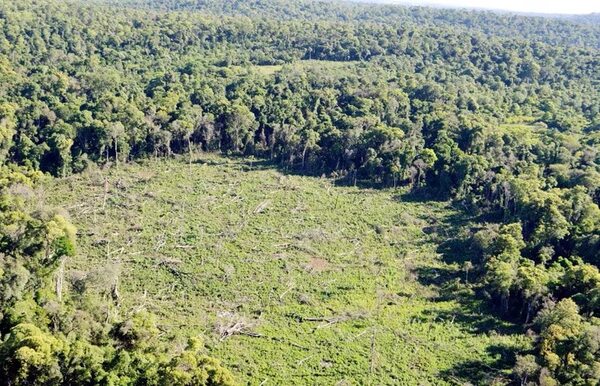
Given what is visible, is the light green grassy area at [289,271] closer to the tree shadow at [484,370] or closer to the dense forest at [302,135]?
the tree shadow at [484,370]

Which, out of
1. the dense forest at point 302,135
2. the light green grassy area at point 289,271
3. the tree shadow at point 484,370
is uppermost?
the dense forest at point 302,135

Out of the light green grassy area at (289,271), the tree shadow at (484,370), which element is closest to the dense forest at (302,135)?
the tree shadow at (484,370)

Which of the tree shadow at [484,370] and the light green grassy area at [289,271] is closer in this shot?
the tree shadow at [484,370]

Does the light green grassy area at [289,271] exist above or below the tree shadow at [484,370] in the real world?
above

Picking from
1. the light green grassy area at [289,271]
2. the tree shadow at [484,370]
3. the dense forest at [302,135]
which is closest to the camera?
the dense forest at [302,135]

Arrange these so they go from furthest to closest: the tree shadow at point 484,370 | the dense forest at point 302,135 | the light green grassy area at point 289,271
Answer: the light green grassy area at point 289,271 → the tree shadow at point 484,370 → the dense forest at point 302,135

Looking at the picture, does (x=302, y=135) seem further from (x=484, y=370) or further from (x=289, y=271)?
(x=484, y=370)
